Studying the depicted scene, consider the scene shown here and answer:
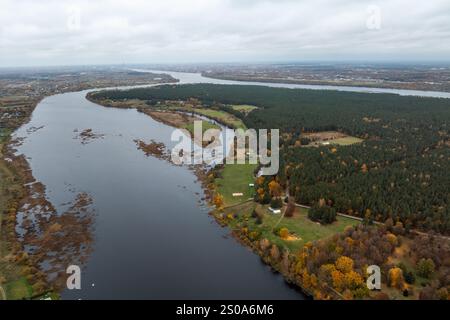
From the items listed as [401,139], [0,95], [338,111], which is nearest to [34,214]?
[401,139]

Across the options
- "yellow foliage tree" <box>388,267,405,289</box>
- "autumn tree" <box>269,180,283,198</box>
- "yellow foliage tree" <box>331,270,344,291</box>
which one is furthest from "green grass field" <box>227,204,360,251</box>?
"yellow foliage tree" <box>388,267,405,289</box>

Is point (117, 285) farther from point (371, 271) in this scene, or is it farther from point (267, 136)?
point (267, 136)

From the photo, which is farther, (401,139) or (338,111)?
(338,111)

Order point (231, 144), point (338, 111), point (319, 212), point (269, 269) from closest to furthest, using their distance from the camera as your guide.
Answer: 1. point (269, 269)
2. point (319, 212)
3. point (231, 144)
4. point (338, 111)

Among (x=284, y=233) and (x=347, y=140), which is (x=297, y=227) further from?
(x=347, y=140)

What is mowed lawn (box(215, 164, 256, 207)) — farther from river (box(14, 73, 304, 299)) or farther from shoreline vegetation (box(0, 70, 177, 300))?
shoreline vegetation (box(0, 70, 177, 300))

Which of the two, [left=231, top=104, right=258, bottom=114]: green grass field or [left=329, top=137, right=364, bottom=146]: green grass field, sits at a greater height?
[left=231, top=104, right=258, bottom=114]: green grass field
